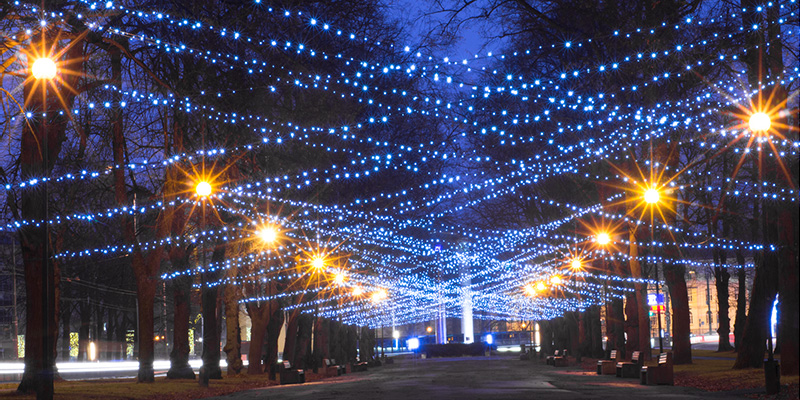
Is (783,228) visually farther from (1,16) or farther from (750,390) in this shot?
(1,16)

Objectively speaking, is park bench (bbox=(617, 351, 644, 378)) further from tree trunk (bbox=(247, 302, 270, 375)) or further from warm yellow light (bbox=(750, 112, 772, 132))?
warm yellow light (bbox=(750, 112, 772, 132))

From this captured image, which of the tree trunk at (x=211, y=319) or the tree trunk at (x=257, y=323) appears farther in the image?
the tree trunk at (x=257, y=323)

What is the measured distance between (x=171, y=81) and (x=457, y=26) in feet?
26.2

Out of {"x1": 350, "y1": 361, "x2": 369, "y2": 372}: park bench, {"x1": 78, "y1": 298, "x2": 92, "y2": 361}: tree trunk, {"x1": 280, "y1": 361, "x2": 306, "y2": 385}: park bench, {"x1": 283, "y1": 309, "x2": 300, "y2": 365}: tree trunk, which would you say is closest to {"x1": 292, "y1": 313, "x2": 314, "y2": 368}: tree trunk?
{"x1": 283, "y1": 309, "x2": 300, "y2": 365}: tree trunk

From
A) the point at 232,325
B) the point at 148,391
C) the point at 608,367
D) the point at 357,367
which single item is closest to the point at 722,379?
the point at 608,367

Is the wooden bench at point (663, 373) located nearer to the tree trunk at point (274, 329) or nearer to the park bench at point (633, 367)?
the park bench at point (633, 367)

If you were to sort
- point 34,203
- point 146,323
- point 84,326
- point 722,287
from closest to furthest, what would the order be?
point 34,203
point 146,323
point 722,287
point 84,326

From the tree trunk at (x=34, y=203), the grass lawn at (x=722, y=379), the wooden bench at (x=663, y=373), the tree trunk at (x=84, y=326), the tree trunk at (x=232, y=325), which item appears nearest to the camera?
the tree trunk at (x=34, y=203)

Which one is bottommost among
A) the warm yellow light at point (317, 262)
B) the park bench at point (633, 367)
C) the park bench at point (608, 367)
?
the park bench at point (608, 367)

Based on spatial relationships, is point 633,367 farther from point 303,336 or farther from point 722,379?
point 303,336

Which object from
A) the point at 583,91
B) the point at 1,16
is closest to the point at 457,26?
the point at 583,91

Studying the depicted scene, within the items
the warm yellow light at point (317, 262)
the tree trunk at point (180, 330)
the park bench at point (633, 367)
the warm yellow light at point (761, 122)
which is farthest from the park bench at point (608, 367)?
the warm yellow light at point (761, 122)

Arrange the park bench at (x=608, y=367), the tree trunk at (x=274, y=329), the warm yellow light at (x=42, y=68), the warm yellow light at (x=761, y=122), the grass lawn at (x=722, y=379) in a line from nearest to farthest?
the warm yellow light at (x=761, y=122) < the warm yellow light at (x=42, y=68) < the grass lawn at (x=722, y=379) < the park bench at (x=608, y=367) < the tree trunk at (x=274, y=329)

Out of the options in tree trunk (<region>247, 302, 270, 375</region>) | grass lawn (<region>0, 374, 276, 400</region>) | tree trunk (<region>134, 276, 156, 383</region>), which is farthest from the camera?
tree trunk (<region>247, 302, 270, 375</region>)
